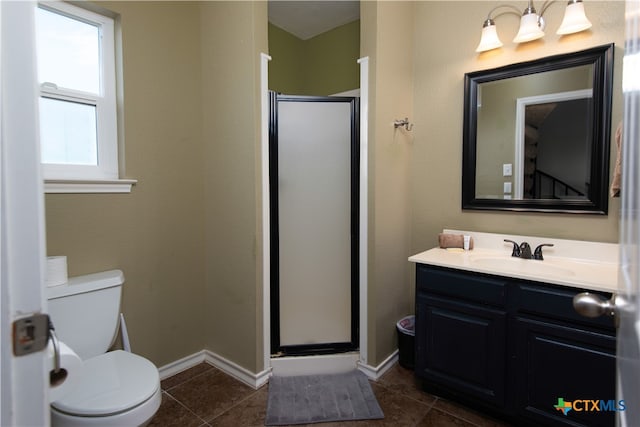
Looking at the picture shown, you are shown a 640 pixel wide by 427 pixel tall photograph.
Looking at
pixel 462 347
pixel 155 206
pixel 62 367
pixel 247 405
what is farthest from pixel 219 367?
pixel 62 367

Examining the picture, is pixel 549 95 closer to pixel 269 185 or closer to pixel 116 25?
pixel 269 185

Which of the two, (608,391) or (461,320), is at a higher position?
(461,320)

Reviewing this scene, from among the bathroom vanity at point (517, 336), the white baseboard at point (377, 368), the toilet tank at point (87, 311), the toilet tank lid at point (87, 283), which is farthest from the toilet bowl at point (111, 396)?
the bathroom vanity at point (517, 336)

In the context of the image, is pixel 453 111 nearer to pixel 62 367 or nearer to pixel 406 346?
pixel 406 346

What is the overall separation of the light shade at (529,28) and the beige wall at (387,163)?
73 cm

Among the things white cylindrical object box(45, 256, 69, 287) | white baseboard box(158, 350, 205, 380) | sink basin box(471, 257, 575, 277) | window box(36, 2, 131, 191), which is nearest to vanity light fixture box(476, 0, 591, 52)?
sink basin box(471, 257, 575, 277)

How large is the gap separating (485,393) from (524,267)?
0.69m

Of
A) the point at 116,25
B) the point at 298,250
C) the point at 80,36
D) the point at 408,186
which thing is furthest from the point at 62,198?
the point at 408,186

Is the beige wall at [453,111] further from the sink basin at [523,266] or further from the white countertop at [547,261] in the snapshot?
the sink basin at [523,266]

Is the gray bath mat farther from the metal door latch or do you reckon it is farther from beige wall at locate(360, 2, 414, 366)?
the metal door latch

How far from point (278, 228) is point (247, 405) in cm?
106

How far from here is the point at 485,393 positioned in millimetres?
1796

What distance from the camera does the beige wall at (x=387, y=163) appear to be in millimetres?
2217

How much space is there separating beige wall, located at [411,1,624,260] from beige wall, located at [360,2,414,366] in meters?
0.09
